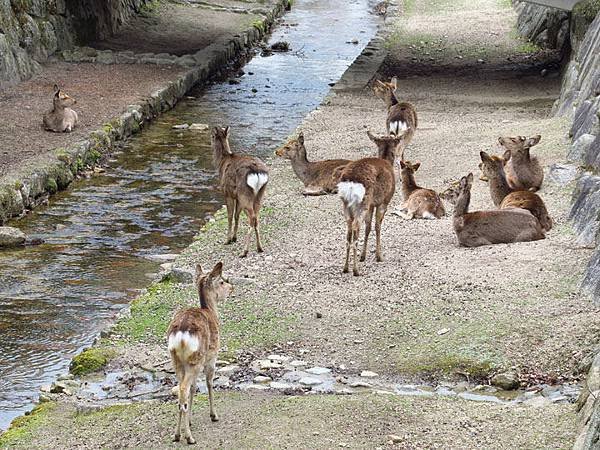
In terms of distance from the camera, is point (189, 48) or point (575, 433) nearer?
point (575, 433)

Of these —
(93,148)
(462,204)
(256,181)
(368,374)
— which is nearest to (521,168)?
(462,204)

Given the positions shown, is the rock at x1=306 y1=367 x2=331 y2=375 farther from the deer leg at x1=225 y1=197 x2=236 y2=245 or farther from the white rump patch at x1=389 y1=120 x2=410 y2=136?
the white rump patch at x1=389 y1=120 x2=410 y2=136

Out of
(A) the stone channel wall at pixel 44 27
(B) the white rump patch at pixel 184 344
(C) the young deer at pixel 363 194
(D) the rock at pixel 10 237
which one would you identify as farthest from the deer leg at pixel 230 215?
(A) the stone channel wall at pixel 44 27

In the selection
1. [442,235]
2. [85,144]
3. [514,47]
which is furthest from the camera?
[514,47]

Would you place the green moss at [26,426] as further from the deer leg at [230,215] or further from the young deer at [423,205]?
the young deer at [423,205]

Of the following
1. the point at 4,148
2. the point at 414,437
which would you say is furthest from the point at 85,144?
the point at 414,437

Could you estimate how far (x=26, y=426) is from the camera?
31.7 ft

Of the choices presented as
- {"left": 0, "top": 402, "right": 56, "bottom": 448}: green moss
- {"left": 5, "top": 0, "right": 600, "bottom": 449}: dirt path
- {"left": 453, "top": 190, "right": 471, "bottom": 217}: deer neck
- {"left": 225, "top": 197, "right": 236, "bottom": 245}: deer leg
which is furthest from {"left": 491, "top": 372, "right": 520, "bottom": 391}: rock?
{"left": 225, "top": 197, "right": 236, "bottom": 245}: deer leg

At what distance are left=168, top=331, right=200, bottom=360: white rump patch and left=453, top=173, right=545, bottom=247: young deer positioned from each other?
5.56 meters

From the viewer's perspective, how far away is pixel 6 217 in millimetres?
16875

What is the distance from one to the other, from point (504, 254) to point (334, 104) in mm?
11535

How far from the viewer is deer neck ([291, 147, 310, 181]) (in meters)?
17.6

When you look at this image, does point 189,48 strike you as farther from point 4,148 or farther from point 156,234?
point 156,234

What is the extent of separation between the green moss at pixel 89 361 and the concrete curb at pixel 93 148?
623 cm
